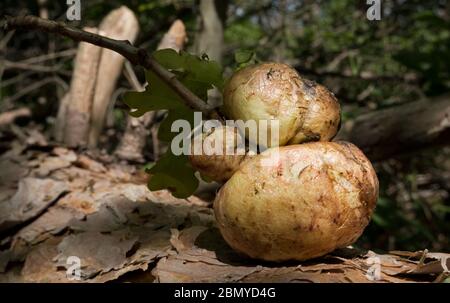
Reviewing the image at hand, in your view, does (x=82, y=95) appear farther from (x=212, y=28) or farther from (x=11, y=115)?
(x=11, y=115)

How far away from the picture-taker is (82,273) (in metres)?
1.18

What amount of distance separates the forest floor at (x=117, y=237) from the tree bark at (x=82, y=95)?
0.25m

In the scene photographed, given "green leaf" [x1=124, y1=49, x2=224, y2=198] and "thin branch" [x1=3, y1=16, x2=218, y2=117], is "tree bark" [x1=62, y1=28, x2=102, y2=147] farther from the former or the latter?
"thin branch" [x1=3, y1=16, x2=218, y2=117]

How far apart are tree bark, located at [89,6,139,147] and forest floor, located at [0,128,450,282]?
0.46 metres

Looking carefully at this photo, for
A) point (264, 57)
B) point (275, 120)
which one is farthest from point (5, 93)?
point (275, 120)

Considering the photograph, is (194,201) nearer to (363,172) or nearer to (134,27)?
(363,172)

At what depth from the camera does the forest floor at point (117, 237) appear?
1036 mm

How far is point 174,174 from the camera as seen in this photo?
1.22 m

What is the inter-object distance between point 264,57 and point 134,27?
137cm

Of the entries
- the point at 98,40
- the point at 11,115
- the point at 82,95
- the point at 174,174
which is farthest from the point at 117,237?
the point at 11,115

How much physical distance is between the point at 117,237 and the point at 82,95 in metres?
1.10

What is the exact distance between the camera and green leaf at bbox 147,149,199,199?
3.97ft

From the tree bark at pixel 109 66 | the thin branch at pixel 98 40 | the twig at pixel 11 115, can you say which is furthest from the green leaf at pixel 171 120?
the twig at pixel 11 115
